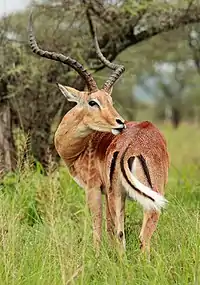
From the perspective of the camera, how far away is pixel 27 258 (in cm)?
414

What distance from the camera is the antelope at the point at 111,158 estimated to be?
4.36m

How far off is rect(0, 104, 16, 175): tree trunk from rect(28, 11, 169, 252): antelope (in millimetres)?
2135

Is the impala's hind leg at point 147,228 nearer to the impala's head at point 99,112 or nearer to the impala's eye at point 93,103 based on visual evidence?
the impala's head at point 99,112

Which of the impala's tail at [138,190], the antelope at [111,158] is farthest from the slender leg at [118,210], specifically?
the impala's tail at [138,190]

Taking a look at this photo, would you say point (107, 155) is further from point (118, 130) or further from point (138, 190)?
point (138, 190)

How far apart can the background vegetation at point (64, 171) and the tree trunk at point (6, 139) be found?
0.01 m

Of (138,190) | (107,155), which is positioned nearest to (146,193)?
(138,190)

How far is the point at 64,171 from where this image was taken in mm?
7215

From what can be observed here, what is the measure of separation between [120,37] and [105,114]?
336 cm

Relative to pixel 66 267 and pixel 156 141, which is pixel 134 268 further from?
pixel 156 141

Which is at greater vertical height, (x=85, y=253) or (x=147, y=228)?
(x=147, y=228)

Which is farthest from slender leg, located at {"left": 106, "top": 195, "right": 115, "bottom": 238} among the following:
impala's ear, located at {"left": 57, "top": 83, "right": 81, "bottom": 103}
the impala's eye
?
impala's ear, located at {"left": 57, "top": 83, "right": 81, "bottom": 103}

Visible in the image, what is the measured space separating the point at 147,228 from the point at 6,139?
3535 millimetres

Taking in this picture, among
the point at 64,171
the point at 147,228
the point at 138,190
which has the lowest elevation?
the point at 64,171
